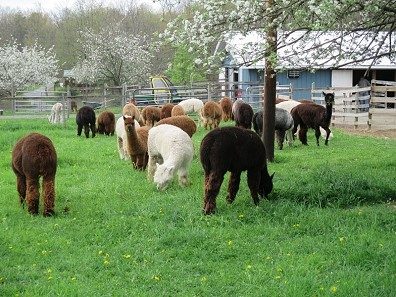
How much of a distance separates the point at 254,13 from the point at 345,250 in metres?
3.84

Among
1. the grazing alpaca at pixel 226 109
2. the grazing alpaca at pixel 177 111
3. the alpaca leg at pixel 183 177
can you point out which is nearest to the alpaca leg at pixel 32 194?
the alpaca leg at pixel 183 177

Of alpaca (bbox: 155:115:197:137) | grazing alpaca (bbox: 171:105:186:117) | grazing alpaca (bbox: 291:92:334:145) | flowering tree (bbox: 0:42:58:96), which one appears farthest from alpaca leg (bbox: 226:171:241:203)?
flowering tree (bbox: 0:42:58:96)

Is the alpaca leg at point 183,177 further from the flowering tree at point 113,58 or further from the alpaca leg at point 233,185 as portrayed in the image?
the flowering tree at point 113,58

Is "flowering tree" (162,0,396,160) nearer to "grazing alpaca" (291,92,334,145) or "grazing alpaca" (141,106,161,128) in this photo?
"grazing alpaca" (291,92,334,145)

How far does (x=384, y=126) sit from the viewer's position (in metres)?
23.5

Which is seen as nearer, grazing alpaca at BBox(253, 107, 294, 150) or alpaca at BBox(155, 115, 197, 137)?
alpaca at BBox(155, 115, 197, 137)

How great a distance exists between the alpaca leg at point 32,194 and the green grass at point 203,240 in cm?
19

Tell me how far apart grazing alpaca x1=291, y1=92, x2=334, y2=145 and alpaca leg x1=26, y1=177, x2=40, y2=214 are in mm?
9794

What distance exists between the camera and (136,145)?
13195 mm

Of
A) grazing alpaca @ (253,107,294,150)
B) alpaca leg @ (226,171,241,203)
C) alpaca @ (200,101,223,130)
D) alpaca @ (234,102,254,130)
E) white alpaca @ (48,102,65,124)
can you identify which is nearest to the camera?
alpaca leg @ (226,171,241,203)

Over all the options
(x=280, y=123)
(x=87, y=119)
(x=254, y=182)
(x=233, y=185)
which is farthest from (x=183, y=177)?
(x=87, y=119)

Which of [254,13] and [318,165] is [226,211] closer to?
[254,13]

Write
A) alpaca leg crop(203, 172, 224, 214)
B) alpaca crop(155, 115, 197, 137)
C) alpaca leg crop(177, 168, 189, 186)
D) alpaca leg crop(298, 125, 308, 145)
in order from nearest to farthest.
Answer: alpaca leg crop(203, 172, 224, 214) → alpaca leg crop(177, 168, 189, 186) → alpaca crop(155, 115, 197, 137) → alpaca leg crop(298, 125, 308, 145)

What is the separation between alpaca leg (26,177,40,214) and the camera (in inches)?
370
